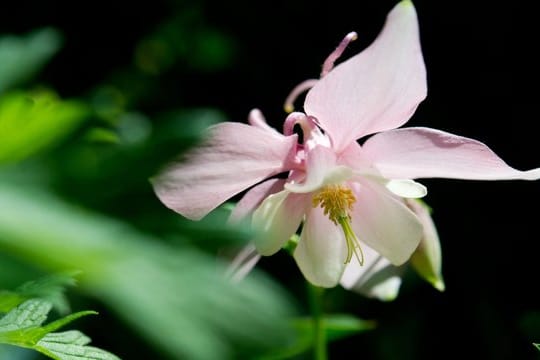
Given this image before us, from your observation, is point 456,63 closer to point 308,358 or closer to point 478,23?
point 478,23

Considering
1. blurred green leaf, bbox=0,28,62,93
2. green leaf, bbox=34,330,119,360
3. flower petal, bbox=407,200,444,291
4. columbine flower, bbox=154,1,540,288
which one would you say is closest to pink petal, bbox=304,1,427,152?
columbine flower, bbox=154,1,540,288

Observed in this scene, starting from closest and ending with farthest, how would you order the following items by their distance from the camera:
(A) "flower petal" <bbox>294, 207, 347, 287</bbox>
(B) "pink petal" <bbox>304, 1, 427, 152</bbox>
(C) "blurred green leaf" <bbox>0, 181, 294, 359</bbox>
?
1. (C) "blurred green leaf" <bbox>0, 181, 294, 359</bbox>
2. (B) "pink petal" <bbox>304, 1, 427, 152</bbox>
3. (A) "flower petal" <bbox>294, 207, 347, 287</bbox>

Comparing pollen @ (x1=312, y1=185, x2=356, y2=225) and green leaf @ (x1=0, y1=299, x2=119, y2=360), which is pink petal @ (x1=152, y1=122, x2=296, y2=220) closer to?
pollen @ (x1=312, y1=185, x2=356, y2=225)

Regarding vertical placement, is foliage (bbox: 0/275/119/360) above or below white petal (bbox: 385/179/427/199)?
above

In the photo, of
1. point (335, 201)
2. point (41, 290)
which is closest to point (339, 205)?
point (335, 201)

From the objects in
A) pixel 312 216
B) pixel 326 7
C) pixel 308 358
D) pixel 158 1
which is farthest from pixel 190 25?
pixel 312 216

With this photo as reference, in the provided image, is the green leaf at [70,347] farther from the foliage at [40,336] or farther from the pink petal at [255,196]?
the pink petal at [255,196]

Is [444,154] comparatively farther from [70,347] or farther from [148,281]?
[148,281]

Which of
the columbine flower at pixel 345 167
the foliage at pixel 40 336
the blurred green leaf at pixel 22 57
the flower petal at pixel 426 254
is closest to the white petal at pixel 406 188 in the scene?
the columbine flower at pixel 345 167
